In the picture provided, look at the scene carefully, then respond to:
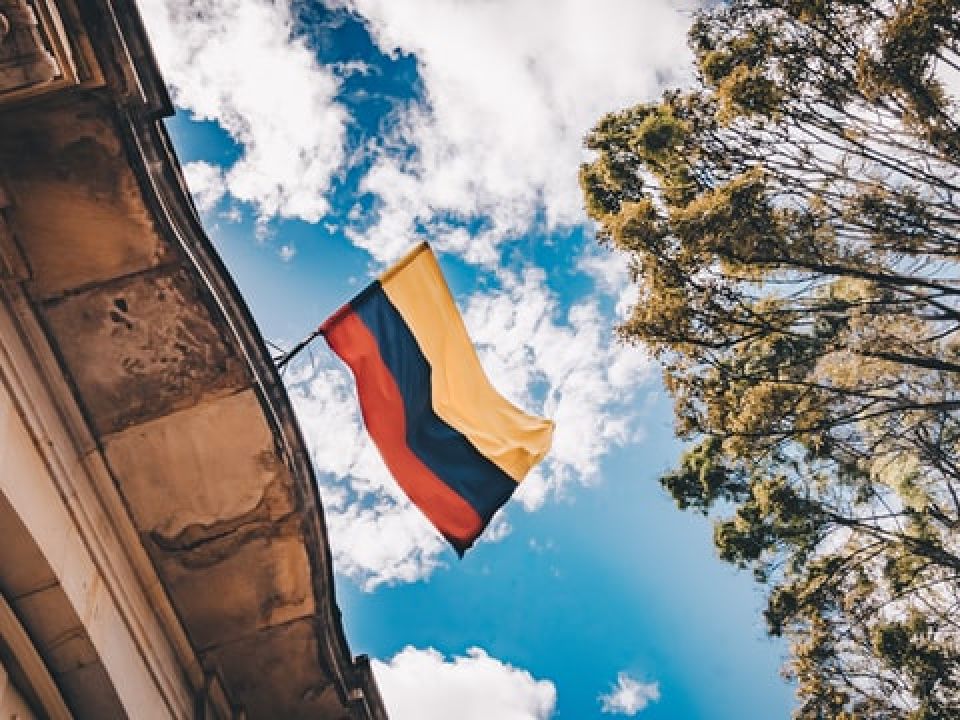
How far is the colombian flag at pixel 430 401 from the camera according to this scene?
16.1 ft

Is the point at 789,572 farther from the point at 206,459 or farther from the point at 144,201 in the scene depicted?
the point at 144,201

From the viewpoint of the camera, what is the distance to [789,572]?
9.55m

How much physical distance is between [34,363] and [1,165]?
0.96 m

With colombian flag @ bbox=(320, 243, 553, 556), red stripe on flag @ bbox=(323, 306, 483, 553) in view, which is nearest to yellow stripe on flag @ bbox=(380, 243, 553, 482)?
colombian flag @ bbox=(320, 243, 553, 556)

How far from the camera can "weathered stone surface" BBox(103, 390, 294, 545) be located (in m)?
4.14

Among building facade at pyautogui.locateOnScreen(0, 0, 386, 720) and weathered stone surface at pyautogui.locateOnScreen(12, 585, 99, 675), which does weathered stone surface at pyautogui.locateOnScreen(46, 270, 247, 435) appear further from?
weathered stone surface at pyautogui.locateOnScreen(12, 585, 99, 675)

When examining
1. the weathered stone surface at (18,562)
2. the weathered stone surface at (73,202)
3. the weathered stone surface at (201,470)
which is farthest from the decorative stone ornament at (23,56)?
the weathered stone surface at (201,470)

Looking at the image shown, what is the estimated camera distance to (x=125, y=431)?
4.07 metres

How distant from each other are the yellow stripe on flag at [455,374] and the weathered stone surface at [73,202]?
1.74 m

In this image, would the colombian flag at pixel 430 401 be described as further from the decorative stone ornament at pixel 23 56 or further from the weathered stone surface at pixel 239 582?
the decorative stone ornament at pixel 23 56

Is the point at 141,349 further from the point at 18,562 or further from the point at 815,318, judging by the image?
the point at 815,318

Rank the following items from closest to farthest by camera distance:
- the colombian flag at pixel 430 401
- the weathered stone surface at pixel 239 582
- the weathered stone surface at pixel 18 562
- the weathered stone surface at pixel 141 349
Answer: the weathered stone surface at pixel 18 562, the weathered stone surface at pixel 141 349, the weathered stone surface at pixel 239 582, the colombian flag at pixel 430 401

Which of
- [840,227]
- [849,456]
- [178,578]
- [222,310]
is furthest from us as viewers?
[849,456]

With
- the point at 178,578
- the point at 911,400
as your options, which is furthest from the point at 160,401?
the point at 911,400
